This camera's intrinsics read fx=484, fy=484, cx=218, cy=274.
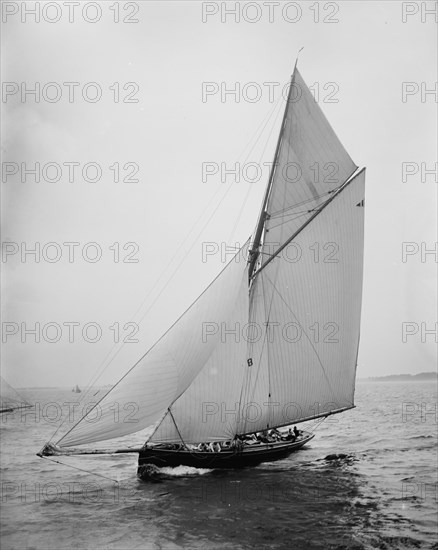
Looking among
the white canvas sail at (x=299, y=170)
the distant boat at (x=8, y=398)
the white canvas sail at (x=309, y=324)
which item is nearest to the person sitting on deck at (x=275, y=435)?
the white canvas sail at (x=309, y=324)

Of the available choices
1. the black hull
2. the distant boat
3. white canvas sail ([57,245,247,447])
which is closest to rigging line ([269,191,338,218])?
white canvas sail ([57,245,247,447])

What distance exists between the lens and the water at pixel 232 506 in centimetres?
1554

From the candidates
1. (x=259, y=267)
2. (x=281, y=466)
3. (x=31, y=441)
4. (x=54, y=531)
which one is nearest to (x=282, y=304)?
(x=259, y=267)

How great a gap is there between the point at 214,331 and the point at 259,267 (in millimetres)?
6919

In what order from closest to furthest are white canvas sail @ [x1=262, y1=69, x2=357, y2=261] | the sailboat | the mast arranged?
the sailboat < the mast < white canvas sail @ [x1=262, y1=69, x2=357, y2=261]

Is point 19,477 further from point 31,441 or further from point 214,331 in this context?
point 31,441

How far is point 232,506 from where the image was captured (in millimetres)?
18922

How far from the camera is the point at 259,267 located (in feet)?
90.1

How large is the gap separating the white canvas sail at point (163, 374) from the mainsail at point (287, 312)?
7 cm

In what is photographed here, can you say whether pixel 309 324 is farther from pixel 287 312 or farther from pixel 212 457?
pixel 212 457

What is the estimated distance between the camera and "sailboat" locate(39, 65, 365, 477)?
2192 cm

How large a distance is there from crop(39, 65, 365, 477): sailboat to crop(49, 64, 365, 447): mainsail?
0.06 metres

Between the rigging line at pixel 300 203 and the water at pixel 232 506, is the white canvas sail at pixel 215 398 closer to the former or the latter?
the water at pixel 232 506

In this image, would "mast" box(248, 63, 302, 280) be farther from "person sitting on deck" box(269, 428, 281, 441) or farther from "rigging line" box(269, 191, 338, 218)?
"person sitting on deck" box(269, 428, 281, 441)
